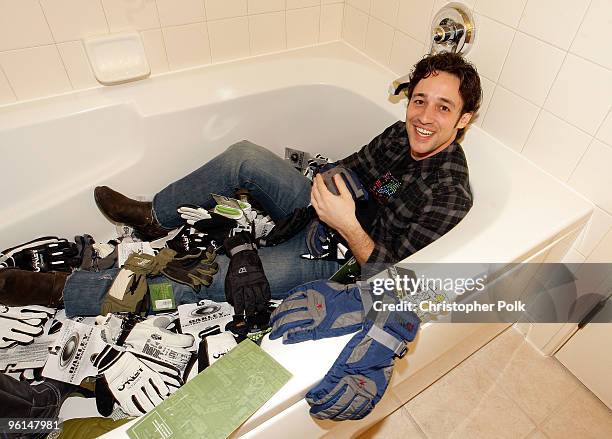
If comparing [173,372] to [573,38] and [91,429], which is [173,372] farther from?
[573,38]

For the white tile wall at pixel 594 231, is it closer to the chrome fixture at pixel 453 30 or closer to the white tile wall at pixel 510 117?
the white tile wall at pixel 510 117

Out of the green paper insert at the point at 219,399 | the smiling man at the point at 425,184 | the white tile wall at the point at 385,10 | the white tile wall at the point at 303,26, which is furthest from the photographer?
the white tile wall at the point at 303,26

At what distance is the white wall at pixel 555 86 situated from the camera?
0.85 meters

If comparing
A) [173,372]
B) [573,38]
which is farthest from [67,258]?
[573,38]

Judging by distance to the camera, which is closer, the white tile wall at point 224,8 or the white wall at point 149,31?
the white wall at point 149,31

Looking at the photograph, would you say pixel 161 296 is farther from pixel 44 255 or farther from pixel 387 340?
pixel 387 340

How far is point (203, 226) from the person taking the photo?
1120 mm

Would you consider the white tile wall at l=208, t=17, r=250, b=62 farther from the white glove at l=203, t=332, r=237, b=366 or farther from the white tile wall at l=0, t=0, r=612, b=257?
the white glove at l=203, t=332, r=237, b=366

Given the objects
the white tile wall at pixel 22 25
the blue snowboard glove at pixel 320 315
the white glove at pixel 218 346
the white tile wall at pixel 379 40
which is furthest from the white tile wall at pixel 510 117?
the white tile wall at pixel 22 25

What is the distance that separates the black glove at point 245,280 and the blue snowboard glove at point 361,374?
0.97 ft

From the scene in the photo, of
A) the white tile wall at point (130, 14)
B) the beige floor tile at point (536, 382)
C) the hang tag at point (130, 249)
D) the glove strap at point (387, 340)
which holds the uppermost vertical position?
the white tile wall at point (130, 14)

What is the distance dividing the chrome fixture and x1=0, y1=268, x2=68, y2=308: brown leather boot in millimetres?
1146

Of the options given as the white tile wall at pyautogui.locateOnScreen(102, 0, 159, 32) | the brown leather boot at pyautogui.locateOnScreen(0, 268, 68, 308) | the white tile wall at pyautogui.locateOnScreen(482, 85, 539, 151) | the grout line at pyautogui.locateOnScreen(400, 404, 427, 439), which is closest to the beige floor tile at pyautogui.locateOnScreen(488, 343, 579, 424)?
the grout line at pyautogui.locateOnScreen(400, 404, 427, 439)

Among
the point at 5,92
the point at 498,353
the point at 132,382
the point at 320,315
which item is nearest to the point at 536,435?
the point at 498,353
